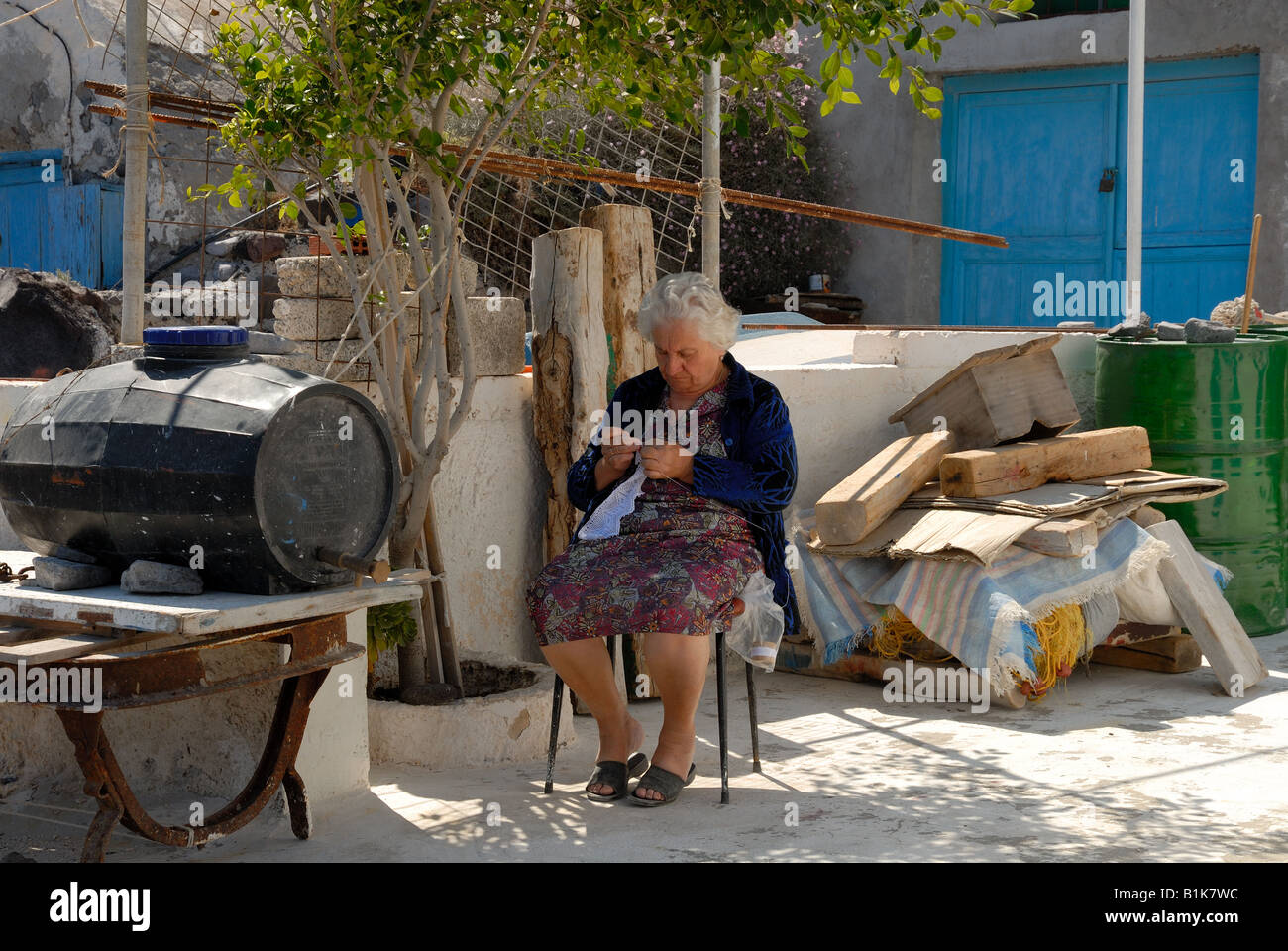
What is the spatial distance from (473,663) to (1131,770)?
204 centimetres

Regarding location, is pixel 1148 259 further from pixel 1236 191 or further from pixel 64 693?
pixel 64 693

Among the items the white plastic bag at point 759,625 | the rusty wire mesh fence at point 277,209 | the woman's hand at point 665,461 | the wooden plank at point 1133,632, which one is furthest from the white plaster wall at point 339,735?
the wooden plank at point 1133,632

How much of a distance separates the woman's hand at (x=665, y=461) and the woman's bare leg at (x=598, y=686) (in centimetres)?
49

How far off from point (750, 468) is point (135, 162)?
2.00 m

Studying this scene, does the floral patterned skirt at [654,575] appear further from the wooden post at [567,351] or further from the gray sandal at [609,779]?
the wooden post at [567,351]

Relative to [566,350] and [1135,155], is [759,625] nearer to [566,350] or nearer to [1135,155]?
[566,350]

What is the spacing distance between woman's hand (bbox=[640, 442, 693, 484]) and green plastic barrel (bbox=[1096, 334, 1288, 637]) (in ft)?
8.61

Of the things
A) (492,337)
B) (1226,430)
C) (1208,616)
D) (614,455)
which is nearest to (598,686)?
(614,455)

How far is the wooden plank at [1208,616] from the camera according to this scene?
4.92m

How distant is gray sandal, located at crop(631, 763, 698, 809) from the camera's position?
12.0 ft

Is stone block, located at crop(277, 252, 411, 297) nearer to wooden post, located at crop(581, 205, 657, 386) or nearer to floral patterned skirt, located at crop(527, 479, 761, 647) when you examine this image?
wooden post, located at crop(581, 205, 657, 386)

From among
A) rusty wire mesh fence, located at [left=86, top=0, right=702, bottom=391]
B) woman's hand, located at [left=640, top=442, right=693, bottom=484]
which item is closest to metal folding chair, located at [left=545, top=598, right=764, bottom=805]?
woman's hand, located at [left=640, top=442, right=693, bottom=484]

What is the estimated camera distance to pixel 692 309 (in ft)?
12.6

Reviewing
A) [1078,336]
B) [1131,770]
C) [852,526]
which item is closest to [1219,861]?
[1131,770]
